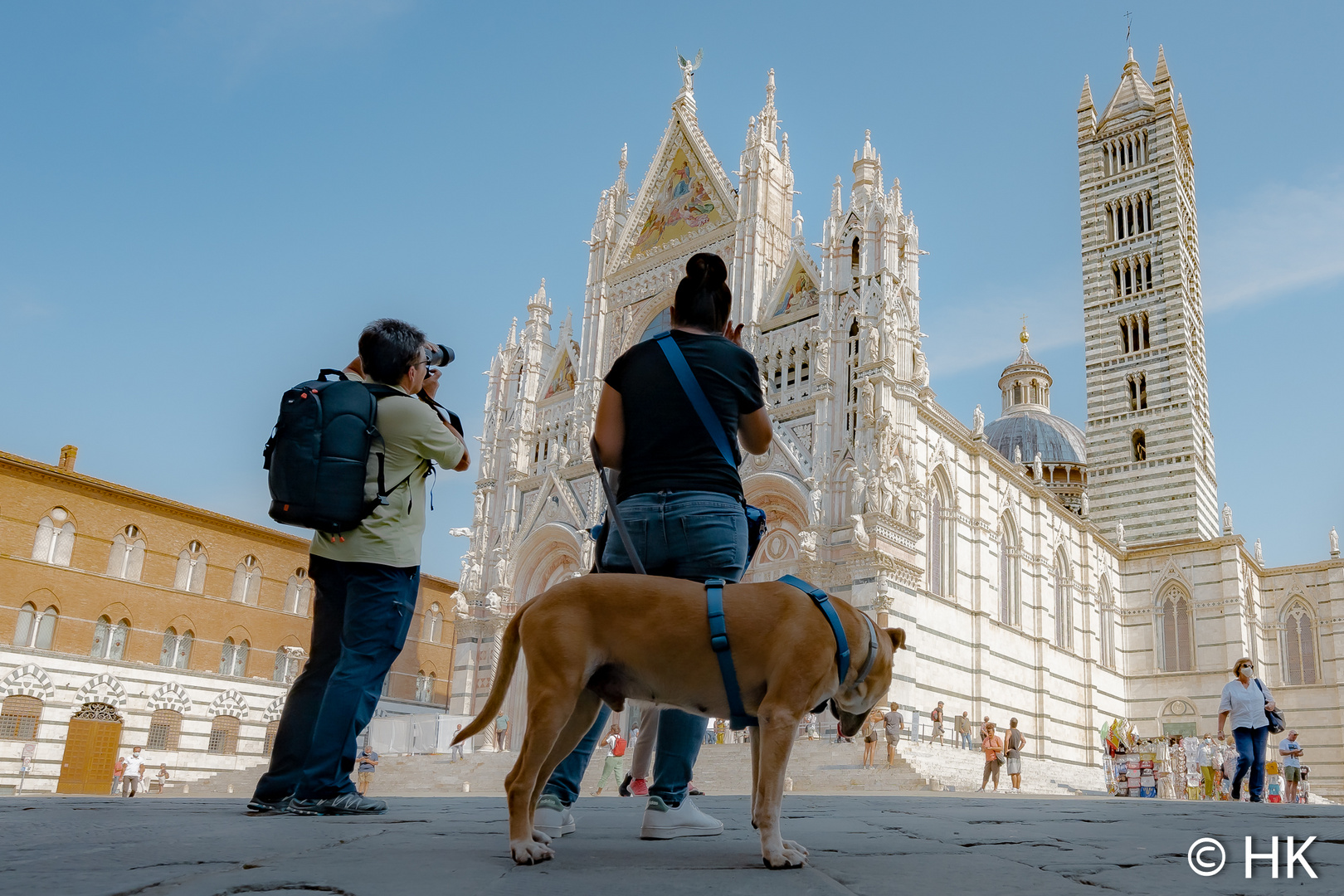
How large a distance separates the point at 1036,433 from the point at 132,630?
3489 centimetres

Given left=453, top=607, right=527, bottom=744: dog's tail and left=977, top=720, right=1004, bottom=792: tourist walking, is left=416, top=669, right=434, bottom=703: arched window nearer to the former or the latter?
left=977, top=720, right=1004, bottom=792: tourist walking

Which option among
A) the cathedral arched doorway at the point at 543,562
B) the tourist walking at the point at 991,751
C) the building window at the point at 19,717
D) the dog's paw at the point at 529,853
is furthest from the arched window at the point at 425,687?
the dog's paw at the point at 529,853

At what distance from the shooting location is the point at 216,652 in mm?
29094

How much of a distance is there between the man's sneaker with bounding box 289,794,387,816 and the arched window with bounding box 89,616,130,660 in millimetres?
26577

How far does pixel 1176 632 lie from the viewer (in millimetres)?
30766

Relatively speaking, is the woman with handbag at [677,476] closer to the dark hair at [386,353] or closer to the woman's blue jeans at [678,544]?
the woman's blue jeans at [678,544]

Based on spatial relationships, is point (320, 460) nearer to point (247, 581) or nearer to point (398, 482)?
point (398, 482)

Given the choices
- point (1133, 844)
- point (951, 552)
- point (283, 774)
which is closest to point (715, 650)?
point (1133, 844)

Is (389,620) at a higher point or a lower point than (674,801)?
higher

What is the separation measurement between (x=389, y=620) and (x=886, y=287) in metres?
19.2

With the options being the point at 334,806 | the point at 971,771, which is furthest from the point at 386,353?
the point at 971,771

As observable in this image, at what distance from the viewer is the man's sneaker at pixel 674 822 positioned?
11.4ft

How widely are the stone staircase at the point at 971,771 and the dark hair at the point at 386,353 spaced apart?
549 inches

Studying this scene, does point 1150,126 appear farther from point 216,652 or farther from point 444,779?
point 216,652
